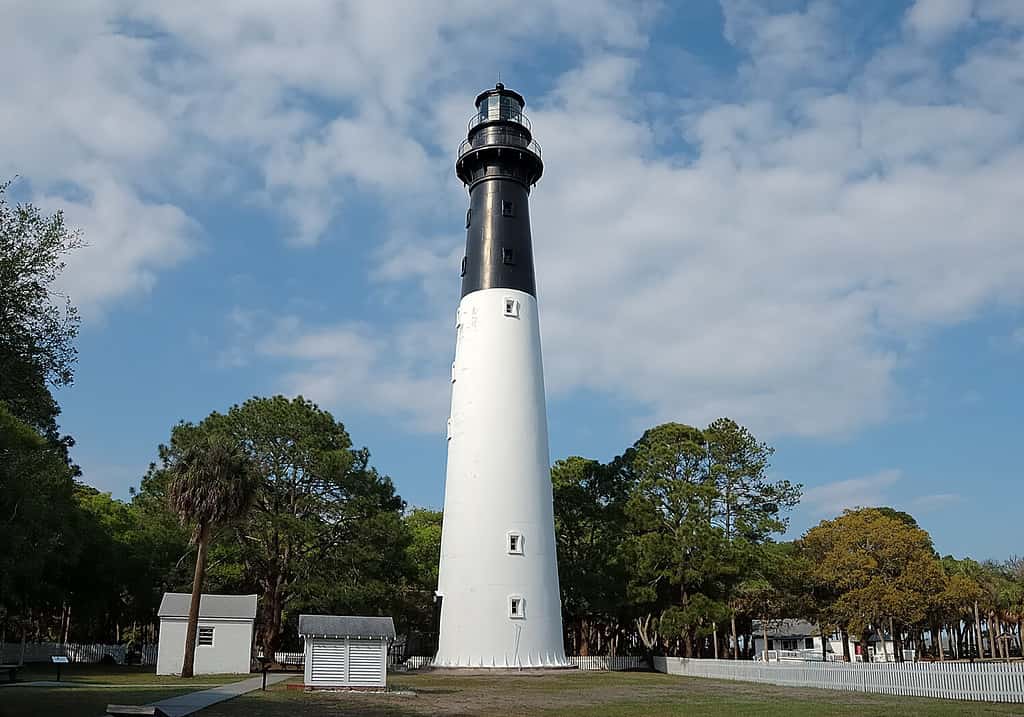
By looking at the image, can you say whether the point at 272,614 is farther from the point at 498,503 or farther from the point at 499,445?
the point at 499,445

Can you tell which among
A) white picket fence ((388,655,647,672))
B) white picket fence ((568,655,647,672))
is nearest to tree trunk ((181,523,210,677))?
white picket fence ((388,655,647,672))

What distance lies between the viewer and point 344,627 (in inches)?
1030

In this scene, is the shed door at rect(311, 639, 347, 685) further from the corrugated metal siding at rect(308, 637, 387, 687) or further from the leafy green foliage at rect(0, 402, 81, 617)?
the leafy green foliage at rect(0, 402, 81, 617)

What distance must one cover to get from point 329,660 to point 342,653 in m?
0.41

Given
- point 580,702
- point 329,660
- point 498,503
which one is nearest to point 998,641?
point 498,503

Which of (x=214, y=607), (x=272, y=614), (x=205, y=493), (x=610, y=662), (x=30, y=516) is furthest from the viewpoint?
(x=610, y=662)

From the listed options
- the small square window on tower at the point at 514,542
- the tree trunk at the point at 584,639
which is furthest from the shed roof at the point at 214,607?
the tree trunk at the point at 584,639

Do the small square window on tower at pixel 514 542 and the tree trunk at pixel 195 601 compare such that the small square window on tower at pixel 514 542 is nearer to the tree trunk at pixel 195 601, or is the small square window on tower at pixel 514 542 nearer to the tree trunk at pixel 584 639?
the tree trunk at pixel 195 601

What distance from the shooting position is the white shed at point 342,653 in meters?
25.7

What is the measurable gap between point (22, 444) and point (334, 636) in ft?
37.8

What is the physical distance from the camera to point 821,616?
44.3m

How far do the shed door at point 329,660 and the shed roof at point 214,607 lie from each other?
894cm

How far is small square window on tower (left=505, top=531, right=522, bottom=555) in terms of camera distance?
3275 cm

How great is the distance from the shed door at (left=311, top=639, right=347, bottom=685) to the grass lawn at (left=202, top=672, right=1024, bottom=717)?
120 cm
